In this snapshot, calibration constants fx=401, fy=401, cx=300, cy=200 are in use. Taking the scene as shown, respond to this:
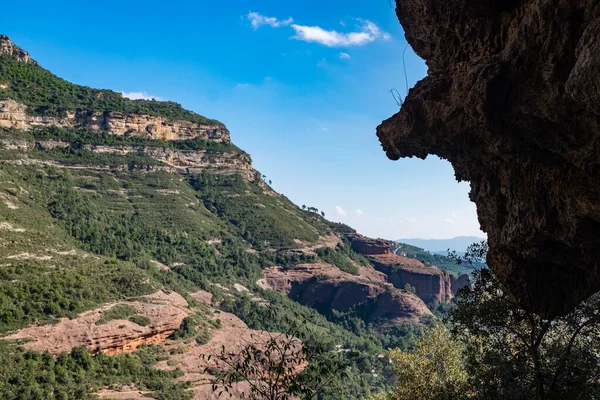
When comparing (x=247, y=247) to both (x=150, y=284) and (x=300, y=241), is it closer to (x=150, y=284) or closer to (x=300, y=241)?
(x=300, y=241)

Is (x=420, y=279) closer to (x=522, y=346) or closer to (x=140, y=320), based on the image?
(x=140, y=320)

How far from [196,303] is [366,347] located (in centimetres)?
4023

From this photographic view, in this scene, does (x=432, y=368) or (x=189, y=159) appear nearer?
(x=432, y=368)

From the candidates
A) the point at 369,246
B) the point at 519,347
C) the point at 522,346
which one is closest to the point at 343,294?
the point at 369,246

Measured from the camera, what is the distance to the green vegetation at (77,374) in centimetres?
3203

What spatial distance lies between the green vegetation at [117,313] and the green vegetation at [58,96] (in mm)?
72585

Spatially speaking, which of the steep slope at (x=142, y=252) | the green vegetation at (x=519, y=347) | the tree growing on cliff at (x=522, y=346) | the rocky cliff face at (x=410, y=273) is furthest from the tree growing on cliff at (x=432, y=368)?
the rocky cliff face at (x=410, y=273)

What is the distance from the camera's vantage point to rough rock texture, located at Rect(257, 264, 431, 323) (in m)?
107

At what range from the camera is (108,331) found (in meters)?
43.2

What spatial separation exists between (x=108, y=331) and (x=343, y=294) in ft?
247

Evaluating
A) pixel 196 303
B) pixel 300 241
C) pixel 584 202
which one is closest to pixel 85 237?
pixel 196 303

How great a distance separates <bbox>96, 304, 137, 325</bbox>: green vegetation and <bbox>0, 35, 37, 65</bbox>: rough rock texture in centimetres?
10068

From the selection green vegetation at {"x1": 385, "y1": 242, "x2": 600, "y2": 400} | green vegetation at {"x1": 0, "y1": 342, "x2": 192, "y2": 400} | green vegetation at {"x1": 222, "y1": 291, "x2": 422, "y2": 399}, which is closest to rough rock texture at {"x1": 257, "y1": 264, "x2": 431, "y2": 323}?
green vegetation at {"x1": 222, "y1": 291, "x2": 422, "y2": 399}

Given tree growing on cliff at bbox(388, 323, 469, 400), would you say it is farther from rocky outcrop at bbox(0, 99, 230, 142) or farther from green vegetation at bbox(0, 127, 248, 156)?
rocky outcrop at bbox(0, 99, 230, 142)
